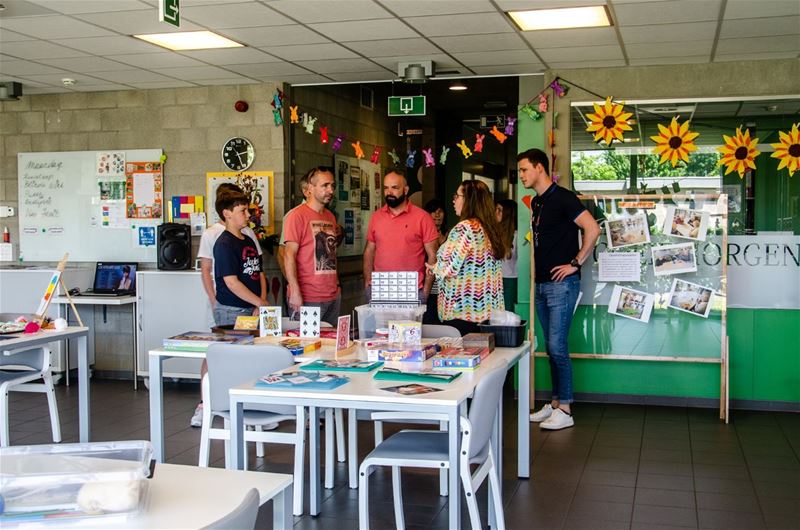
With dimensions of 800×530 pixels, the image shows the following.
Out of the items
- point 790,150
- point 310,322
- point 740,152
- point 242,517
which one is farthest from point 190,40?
point 242,517

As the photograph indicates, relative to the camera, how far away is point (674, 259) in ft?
22.0

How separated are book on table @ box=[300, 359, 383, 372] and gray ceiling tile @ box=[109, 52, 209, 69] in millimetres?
3519

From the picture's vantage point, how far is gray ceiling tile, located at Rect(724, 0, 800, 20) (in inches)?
196

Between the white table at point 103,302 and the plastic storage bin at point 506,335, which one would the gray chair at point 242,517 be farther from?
the white table at point 103,302

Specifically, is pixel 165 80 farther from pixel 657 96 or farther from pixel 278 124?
pixel 657 96

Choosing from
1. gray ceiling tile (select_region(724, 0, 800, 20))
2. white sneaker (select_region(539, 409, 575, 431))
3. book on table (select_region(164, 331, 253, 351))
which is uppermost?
gray ceiling tile (select_region(724, 0, 800, 20))

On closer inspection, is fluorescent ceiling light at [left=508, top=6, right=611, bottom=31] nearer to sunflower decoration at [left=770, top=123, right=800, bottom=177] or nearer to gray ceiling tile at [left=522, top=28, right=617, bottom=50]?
gray ceiling tile at [left=522, top=28, right=617, bottom=50]

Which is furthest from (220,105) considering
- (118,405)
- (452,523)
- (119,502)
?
(119,502)

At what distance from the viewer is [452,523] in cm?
304

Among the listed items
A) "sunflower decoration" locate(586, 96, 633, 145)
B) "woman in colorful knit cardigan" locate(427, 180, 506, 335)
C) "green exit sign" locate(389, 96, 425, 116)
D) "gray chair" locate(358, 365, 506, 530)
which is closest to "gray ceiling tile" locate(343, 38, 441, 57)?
"green exit sign" locate(389, 96, 425, 116)

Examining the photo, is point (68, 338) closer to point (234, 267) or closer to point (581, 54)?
point (234, 267)

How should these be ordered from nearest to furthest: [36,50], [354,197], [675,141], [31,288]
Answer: [36,50]
[675,141]
[31,288]
[354,197]

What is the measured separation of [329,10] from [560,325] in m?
2.60

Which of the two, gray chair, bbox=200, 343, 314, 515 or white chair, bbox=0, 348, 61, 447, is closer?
gray chair, bbox=200, 343, 314, 515
